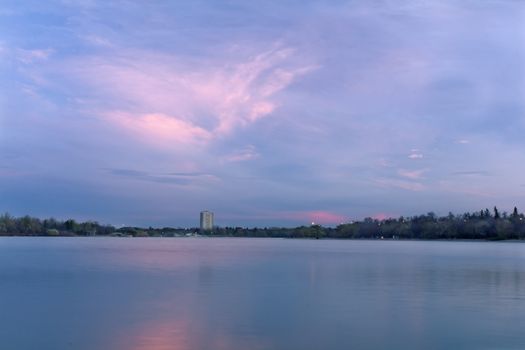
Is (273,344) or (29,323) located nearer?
(273,344)

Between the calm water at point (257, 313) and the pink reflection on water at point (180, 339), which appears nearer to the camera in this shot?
the pink reflection on water at point (180, 339)

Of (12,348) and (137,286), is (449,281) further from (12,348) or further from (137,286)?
(12,348)

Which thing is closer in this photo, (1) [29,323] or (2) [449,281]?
(1) [29,323]

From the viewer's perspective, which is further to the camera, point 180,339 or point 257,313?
point 257,313

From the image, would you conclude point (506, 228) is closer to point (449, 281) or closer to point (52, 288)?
point (449, 281)

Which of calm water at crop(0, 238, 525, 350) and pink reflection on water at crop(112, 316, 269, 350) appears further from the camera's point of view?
calm water at crop(0, 238, 525, 350)

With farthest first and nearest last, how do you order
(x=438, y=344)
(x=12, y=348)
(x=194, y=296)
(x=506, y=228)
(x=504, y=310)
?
(x=506, y=228)
(x=194, y=296)
(x=504, y=310)
(x=438, y=344)
(x=12, y=348)

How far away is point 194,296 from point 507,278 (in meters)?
21.1

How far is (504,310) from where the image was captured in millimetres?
22312

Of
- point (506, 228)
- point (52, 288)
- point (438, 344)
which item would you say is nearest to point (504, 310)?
point (438, 344)

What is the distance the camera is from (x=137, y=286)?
2980 cm

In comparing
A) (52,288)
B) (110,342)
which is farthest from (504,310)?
(52,288)

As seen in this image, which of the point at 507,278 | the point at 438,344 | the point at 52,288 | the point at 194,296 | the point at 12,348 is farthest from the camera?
the point at 507,278

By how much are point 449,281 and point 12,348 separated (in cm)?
2559
